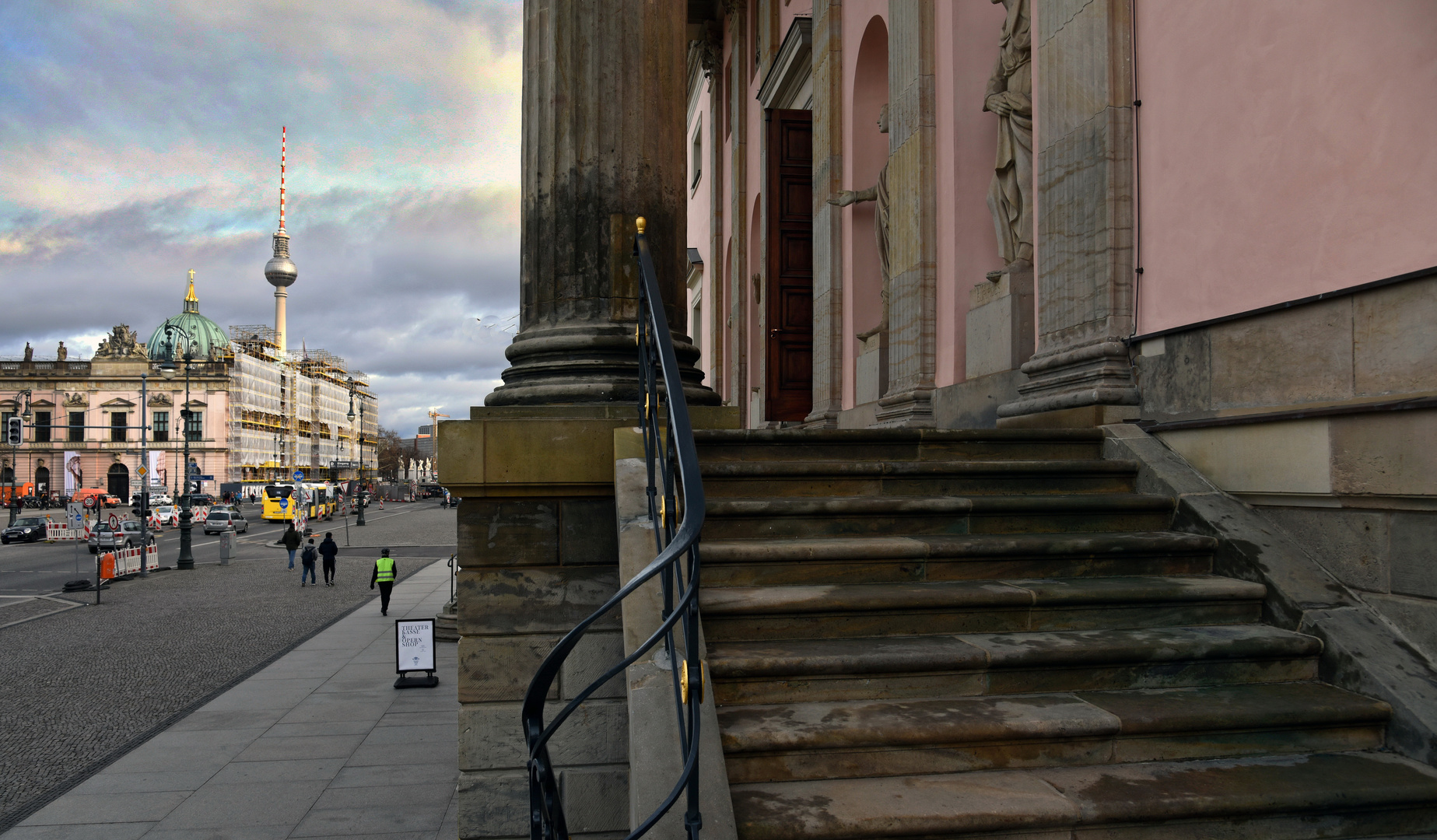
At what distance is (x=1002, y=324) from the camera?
8.01 m

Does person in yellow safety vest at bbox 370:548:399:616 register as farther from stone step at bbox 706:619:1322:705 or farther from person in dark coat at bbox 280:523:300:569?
stone step at bbox 706:619:1322:705

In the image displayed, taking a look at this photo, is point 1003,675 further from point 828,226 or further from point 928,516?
point 828,226

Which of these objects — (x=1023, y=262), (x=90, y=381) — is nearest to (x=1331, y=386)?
(x=1023, y=262)

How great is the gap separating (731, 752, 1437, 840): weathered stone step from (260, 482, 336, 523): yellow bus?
50.8 meters

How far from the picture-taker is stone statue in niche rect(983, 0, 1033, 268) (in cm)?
786

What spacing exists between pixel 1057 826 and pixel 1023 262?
18.8ft

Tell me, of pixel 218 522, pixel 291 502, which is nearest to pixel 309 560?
pixel 218 522

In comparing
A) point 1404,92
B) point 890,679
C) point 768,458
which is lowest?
point 890,679

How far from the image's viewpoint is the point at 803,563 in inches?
166

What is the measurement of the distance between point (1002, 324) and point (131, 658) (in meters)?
14.1

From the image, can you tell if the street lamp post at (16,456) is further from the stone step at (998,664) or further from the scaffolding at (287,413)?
the stone step at (998,664)

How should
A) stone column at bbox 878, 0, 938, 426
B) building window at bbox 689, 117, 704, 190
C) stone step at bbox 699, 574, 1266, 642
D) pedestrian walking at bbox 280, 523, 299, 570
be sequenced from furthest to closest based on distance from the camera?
pedestrian walking at bbox 280, 523, 299, 570 < building window at bbox 689, 117, 704, 190 < stone column at bbox 878, 0, 938, 426 < stone step at bbox 699, 574, 1266, 642

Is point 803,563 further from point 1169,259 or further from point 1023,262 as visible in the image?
point 1023,262

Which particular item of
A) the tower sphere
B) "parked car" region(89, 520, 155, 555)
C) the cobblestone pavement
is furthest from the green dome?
the cobblestone pavement
